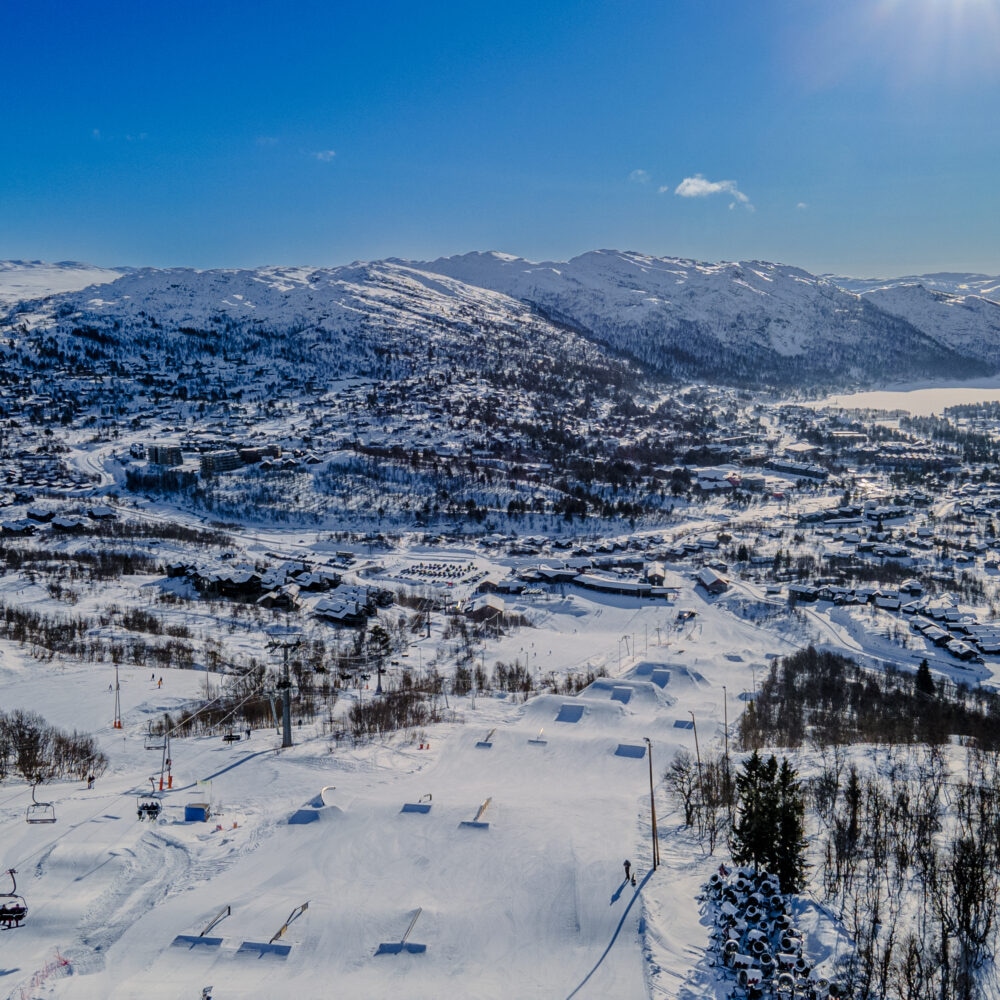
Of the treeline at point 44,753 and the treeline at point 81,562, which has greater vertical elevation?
the treeline at point 81,562

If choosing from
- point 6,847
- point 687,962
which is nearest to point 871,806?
point 687,962

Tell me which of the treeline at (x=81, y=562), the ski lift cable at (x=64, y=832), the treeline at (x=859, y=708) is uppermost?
the treeline at (x=81, y=562)

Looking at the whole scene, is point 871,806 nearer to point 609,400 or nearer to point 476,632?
point 476,632

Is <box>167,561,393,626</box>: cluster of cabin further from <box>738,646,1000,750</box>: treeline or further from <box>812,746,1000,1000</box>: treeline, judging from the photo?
<box>812,746,1000,1000</box>: treeline

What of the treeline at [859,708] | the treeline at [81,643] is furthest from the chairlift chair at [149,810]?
the treeline at [859,708]

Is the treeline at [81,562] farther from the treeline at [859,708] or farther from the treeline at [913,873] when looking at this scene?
the treeline at [913,873]

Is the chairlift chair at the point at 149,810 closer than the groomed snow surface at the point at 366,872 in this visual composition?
No

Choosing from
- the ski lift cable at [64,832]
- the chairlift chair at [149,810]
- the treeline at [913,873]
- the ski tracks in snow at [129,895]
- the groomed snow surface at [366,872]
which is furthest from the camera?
the chairlift chair at [149,810]

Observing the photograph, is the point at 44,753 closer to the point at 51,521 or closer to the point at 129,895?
the point at 129,895
